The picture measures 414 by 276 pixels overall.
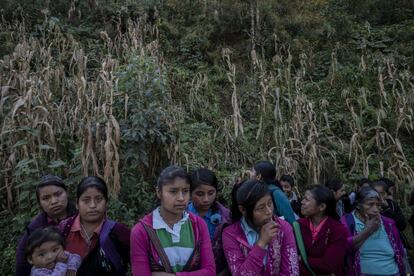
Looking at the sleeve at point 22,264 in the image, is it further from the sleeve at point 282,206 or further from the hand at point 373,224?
the hand at point 373,224

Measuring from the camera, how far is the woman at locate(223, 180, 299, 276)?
2.53 meters

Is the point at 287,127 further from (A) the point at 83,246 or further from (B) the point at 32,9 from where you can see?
(B) the point at 32,9

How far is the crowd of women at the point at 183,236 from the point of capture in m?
2.40

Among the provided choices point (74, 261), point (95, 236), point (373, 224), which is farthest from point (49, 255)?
point (373, 224)

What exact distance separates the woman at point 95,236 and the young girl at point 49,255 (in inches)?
2.6

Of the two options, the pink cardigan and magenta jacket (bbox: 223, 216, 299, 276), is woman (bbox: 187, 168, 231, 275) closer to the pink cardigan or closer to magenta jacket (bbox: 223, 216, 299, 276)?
magenta jacket (bbox: 223, 216, 299, 276)

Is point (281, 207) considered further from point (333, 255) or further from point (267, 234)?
point (267, 234)

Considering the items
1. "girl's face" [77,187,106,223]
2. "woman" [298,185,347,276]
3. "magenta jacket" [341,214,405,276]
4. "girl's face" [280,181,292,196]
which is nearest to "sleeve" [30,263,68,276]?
"girl's face" [77,187,106,223]

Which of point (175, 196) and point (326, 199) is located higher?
point (175, 196)

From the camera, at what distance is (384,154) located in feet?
21.7

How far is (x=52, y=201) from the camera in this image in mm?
2902

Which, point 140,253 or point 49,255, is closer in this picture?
point 140,253

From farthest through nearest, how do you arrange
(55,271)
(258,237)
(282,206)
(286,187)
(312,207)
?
(286,187)
(282,206)
(312,207)
(258,237)
(55,271)

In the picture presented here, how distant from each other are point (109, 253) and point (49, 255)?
0.35 metres
